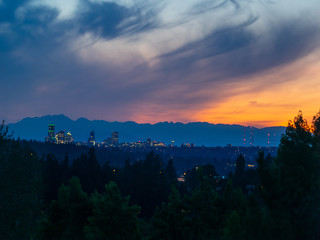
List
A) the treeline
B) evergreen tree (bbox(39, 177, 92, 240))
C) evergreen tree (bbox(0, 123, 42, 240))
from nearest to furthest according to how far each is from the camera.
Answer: the treeline, evergreen tree (bbox(39, 177, 92, 240)), evergreen tree (bbox(0, 123, 42, 240))

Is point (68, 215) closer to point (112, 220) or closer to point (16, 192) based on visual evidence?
point (112, 220)

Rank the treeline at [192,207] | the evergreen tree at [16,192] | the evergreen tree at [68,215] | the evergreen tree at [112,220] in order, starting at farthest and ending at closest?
the evergreen tree at [16,192] → the evergreen tree at [68,215] → the evergreen tree at [112,220] → the treeline at [192,207]

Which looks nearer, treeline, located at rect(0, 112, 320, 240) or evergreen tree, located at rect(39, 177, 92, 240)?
treeline, located at rect(0, 112, 320, 240)

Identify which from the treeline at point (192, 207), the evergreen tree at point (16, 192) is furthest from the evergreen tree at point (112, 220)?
the evergreen tree at point (16, 192)

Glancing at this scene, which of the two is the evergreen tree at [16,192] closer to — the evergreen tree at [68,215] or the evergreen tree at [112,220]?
the evergreen tree at [68,215]

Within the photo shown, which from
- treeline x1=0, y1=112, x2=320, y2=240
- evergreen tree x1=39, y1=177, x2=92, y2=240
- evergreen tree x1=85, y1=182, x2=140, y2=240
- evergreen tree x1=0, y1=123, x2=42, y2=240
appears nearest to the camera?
treeline x1=0, y1=112, x2=320, y2=240

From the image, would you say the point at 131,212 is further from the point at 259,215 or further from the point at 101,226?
the point at 259,215

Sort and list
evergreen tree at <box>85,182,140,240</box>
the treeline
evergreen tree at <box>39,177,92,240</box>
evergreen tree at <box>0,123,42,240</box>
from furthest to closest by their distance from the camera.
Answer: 1. evergreen tree at <box>0,123,42,240</box>
2. evergreen tree at <box>39,177,92,240</box>
3. evergreen tree at <box>85,182,140,240</box>
4. the treeline

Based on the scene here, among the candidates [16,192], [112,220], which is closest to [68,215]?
[112,220]

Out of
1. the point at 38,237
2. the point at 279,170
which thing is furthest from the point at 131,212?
the point at 279,170

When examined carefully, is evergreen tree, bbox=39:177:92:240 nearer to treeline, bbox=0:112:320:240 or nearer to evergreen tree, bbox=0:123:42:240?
treeline, bbox=0:112:320:240

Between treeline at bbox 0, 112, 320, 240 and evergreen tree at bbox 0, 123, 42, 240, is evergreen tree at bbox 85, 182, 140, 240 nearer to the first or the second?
treeline at bbox 0, 112, 320, 240

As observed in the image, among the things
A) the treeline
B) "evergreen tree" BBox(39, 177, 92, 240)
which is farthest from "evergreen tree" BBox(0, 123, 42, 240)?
"evergreen tree" BBox(39, 177, 92, 240)

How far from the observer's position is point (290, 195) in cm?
1677
